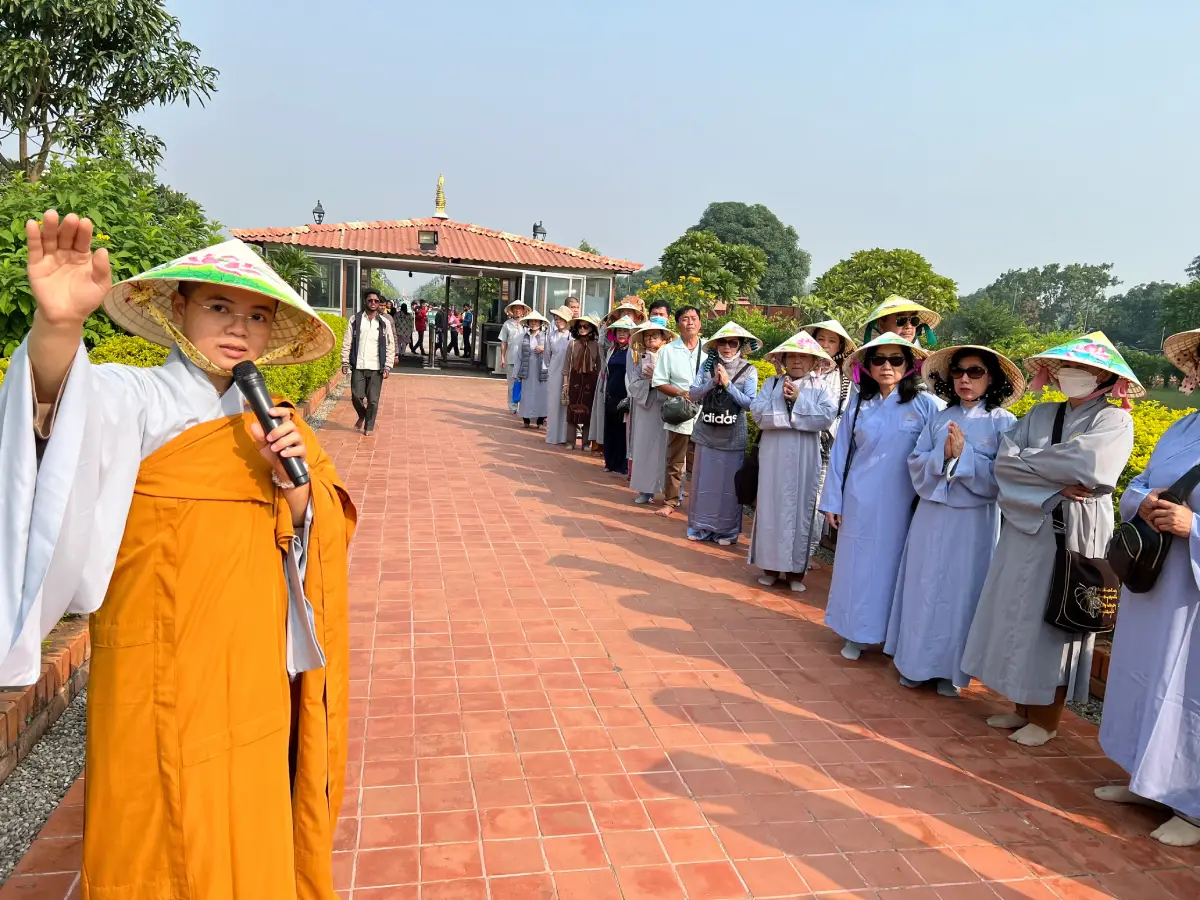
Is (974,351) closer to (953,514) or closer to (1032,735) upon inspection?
(953,514)

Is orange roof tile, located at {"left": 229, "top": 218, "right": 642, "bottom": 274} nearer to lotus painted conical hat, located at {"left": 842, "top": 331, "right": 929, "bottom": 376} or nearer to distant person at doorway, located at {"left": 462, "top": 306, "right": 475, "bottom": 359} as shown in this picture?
distant person at doorway, located at {"left": 462, "top": 306, "right": 475, "bottom": 359}

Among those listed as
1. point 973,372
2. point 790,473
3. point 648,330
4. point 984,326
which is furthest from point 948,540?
point 984,326

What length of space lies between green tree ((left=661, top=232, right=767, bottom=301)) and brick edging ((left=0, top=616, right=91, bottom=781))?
102 feet

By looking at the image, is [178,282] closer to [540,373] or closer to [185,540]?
[185,540]

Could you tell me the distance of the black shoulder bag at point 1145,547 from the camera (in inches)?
123

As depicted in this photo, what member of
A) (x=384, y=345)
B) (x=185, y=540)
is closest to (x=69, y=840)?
(x=185, y=540)

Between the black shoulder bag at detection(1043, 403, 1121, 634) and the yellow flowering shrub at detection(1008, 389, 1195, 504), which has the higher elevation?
the yellow flowering shrub at detection(1008, 389, 1195, 504)

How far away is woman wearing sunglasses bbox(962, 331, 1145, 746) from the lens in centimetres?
354

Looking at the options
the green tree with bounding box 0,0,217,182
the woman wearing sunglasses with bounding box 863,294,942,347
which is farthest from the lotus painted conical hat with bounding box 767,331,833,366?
the green tree with bounding box 0,0,217,182

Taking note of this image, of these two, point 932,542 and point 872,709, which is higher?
point 932,542

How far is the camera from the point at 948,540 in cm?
419

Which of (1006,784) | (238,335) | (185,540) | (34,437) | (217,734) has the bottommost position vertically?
(1006,784)

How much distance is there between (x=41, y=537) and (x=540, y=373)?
11.2m

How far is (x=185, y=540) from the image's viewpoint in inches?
75.0
